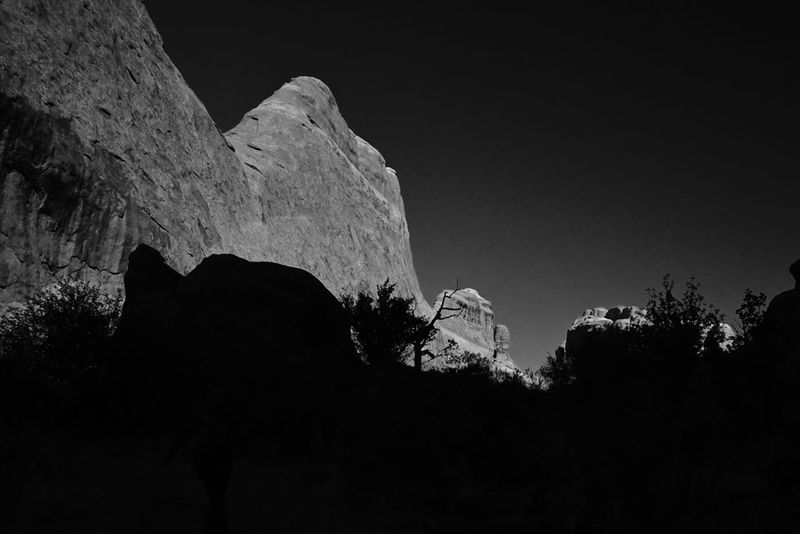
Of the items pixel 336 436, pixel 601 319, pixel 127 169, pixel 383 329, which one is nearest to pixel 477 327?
pixel 601 319

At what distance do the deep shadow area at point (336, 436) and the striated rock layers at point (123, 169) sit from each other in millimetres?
8538

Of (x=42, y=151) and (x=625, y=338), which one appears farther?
(x=625, y=338)

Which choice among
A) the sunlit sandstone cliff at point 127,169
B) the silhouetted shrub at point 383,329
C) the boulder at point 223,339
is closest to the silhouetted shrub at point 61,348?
the boulder at point 223,339

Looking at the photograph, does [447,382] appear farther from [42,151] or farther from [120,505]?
[42,151]

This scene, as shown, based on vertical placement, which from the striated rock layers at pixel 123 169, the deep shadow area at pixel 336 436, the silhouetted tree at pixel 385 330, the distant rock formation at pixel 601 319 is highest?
the distant rock formation at pixel 601 319

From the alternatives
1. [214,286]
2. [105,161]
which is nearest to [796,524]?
[214,286]

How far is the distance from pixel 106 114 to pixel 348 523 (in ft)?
129

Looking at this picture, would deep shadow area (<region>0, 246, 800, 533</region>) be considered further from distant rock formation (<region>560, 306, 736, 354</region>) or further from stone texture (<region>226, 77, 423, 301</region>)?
distant rock formation (<region>560, 306, 736, 354</region>)

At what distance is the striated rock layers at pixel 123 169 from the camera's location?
93.5ft

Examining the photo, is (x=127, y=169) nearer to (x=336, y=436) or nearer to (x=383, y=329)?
(x=383, y=329)

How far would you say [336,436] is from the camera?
1944 cm

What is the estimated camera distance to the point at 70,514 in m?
9.02

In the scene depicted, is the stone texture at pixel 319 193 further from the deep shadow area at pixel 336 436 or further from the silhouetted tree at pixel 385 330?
the deep shadow area at pixel 336 436

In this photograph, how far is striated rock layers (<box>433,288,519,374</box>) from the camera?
13518cm
